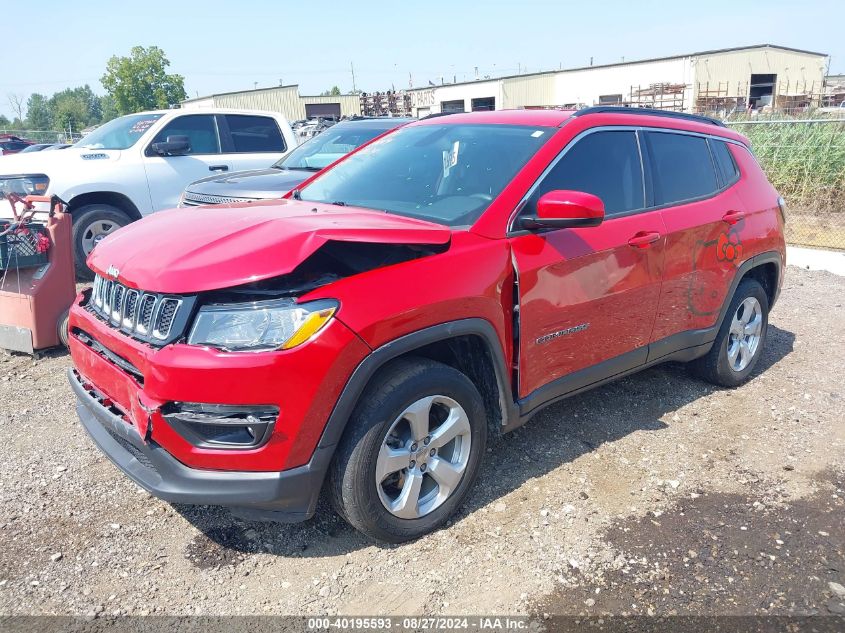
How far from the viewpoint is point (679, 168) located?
14.3ft

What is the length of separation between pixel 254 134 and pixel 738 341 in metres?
6.94

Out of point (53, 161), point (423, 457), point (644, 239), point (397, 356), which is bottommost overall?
point (423, 457)

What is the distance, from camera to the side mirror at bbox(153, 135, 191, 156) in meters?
8.22

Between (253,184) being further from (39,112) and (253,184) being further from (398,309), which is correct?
(39,112)

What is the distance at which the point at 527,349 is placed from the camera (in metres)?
3.36

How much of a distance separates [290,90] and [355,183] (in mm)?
55169

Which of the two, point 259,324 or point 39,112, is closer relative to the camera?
point 259,324

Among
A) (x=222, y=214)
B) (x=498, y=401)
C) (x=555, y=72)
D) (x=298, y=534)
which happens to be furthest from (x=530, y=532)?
(x=555, y=72)

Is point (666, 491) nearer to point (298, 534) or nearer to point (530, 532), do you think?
point (530, 532)

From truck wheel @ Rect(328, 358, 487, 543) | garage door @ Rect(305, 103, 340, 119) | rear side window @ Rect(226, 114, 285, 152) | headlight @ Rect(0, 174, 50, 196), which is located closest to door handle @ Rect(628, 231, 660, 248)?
truck wheel @ Rect(328, 358, 487, 543)

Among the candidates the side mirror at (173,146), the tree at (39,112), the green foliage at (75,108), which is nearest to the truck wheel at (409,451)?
the side mirror at (173,146)

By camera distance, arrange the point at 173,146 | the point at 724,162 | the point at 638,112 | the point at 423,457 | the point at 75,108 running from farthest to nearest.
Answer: the point at 75,108 < the point at 173,146 < the point at 724,162 < the point at 638,112 < the point at 423,457

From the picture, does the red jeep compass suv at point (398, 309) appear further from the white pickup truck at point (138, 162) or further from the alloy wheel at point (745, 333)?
the white pickup truck at point (138, 162)

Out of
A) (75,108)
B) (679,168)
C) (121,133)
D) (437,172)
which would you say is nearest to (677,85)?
(121,133)
